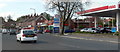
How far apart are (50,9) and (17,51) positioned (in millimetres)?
37098

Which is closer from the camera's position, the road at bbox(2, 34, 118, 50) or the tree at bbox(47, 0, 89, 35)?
the road at bbox(2, 34, 118, 50)

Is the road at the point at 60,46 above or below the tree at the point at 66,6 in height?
below

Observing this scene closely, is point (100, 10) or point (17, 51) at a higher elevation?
point (100, 10)

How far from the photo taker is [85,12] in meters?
51.9

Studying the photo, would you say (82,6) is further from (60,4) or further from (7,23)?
(7,23)

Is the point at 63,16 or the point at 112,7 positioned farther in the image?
the point at 63,16

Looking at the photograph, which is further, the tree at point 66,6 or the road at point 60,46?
the tree at point 66,6

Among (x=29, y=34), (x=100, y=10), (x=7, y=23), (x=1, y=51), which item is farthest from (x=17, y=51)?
(x=7, y=23)

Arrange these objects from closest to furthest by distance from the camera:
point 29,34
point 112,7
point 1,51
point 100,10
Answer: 1. point 1,51
2. point 29,34
3. point 112,7
4. point 100,10

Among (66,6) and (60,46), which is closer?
(60,46)

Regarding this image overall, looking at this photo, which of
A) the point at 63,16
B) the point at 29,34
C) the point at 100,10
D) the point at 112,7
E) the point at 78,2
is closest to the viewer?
the point at 29,34

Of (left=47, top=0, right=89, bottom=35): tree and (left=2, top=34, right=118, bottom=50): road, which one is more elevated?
(left=47, top=0, right=89, bottom=35): tree

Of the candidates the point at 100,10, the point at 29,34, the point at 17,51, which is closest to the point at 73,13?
the point at 100,10

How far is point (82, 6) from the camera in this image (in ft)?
164
